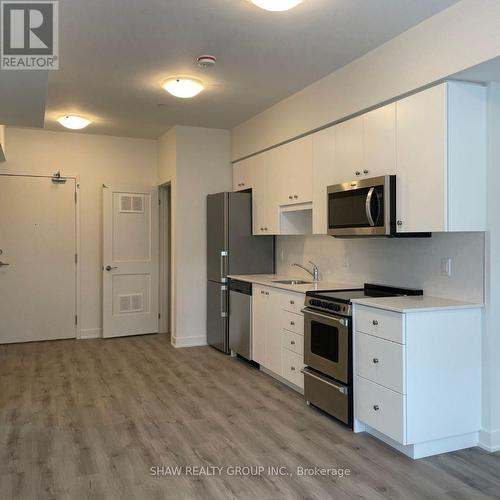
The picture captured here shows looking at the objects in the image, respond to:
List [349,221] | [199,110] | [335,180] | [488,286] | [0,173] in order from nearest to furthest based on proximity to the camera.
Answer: [488,286], [349,221], [335,180], [199,110], [0,173]

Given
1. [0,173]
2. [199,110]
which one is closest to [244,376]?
[199,110]

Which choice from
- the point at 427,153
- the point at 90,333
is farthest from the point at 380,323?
the point at 90,333

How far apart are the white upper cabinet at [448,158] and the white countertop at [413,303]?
0.46 m

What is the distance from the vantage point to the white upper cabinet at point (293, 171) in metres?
4.30

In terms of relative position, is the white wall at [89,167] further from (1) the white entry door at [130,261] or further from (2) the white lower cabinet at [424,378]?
(2) the white lower cabinet at [424,378]

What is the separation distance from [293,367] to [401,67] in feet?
7.97

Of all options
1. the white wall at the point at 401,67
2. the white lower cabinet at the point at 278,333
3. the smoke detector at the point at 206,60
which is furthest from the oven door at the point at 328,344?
the smoke detector at the point at 206,60

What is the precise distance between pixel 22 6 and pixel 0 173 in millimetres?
3602

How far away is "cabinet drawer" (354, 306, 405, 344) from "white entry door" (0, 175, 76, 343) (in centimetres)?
430

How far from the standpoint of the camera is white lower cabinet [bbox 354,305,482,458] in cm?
281

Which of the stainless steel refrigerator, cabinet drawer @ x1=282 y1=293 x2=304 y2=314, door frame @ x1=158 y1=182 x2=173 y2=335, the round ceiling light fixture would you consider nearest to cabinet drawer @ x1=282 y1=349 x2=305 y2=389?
cabinet drawer @ x1=282 y1=293 x2=304 y2=314

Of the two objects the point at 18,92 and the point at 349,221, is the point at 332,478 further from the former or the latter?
the point at 18,92

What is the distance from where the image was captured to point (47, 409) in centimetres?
371

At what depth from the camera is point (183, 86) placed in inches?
161
